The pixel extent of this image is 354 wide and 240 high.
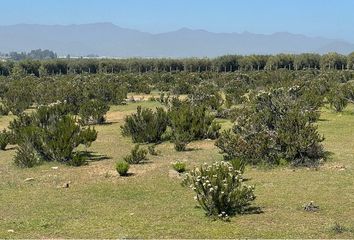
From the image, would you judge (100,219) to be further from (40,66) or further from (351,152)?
(40,66)

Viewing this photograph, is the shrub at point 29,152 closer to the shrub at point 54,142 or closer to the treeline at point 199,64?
the shrub at point 54,142

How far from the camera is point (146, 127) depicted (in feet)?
74.4

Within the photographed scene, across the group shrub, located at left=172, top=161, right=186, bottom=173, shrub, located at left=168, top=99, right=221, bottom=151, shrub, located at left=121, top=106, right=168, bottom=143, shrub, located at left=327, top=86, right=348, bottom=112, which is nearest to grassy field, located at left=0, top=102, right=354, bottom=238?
shrub, located at left=172, top=161, right=186, bottom=173

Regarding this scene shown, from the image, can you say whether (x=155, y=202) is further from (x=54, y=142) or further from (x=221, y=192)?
(x=54, y=142)

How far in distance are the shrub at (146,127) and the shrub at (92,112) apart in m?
5.34

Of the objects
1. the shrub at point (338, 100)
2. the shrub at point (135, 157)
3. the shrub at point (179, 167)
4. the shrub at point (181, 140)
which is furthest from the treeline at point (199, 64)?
the shrub at point (179, 167)

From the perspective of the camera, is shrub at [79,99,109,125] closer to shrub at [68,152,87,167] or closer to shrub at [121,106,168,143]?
shrub at [121,106,168,143]

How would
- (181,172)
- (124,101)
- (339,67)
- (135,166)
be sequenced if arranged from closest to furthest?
(181,172) < (135,166) < (124,101) < (339,67)

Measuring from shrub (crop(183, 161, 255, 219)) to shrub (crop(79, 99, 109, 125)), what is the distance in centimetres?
1821

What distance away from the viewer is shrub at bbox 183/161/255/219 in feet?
34.8

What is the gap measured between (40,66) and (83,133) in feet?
281

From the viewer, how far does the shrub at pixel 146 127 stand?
2244 centimetres

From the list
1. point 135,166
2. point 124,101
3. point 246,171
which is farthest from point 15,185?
point 124,101

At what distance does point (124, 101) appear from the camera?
41594 mm
